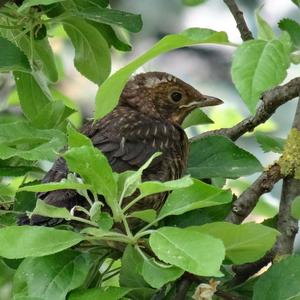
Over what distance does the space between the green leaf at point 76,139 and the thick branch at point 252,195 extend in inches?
14.5

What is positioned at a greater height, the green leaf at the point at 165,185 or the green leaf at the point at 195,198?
the green leaf at the point at 165,185

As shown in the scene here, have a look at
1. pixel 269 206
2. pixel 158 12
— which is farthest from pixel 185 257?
pixel 158 12

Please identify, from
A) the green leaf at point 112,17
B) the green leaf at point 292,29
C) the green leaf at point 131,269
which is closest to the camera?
the green leaf at point 131,269

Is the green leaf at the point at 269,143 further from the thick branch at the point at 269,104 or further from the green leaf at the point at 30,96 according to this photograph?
the green leaf at the point at 30,96

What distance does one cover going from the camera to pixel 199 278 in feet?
5.15

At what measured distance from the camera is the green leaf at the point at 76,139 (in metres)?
1.43

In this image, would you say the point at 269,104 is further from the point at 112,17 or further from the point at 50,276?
the point at 50,276

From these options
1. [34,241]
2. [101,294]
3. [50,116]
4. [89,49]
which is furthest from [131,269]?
[89,49]

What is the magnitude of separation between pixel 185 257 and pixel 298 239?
1.51 meters

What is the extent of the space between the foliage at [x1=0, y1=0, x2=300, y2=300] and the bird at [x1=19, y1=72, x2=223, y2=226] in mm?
68

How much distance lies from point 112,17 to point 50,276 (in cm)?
54

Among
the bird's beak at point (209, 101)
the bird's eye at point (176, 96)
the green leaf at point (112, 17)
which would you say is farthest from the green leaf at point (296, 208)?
the bird's eye at point (176, 96)

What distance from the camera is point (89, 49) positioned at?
6.31ft

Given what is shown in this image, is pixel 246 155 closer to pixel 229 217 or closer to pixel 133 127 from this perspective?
pixel 229 217
